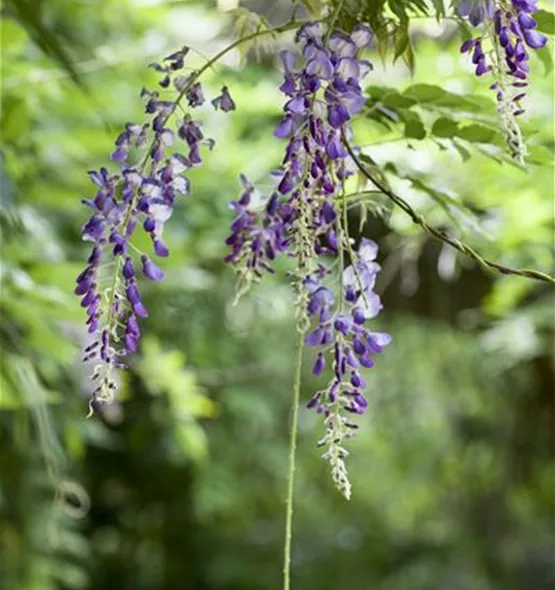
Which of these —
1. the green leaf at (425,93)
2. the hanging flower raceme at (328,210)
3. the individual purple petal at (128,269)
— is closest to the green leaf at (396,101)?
the green leaf at (425,93)

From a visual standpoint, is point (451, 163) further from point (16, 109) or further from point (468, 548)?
point (468, 548)

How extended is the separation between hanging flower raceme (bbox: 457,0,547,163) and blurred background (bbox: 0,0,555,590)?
132 mm

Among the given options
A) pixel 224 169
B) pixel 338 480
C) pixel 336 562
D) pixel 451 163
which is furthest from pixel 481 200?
pixel 336 562

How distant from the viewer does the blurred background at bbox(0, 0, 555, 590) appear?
1323mm

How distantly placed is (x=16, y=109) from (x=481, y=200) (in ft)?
1.98

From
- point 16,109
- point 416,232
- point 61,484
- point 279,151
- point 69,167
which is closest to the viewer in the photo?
point 61,484

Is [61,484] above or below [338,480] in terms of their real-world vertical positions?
above

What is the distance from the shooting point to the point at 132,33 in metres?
1.96

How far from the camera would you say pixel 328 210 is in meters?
0.68

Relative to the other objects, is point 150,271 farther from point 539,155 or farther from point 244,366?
point 244,366

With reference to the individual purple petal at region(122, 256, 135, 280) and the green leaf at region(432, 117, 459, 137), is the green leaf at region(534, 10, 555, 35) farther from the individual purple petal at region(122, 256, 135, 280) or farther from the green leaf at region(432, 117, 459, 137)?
the individual purple petal at region(122, 256, 135, 280)

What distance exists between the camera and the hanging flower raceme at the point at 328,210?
62cm

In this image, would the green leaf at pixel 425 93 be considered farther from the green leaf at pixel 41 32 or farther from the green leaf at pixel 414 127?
the green leaf at pixel 41 32

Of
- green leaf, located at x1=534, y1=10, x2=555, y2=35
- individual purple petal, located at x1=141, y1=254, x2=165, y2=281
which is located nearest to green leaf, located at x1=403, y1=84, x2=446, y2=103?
green leaf, located at x1=534, y1=10, x2=555, y2=35
